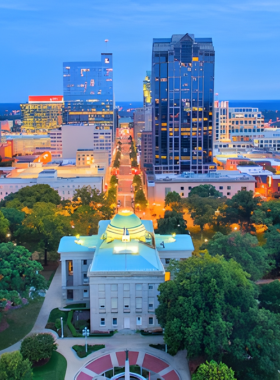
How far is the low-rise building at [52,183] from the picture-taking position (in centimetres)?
10956

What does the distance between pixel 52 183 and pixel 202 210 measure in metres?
43.4

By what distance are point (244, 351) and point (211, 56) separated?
4358 inches

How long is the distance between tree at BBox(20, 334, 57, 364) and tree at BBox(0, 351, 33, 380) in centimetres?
446

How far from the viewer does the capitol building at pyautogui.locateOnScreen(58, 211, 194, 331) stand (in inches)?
1855

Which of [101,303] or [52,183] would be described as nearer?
[101,303]

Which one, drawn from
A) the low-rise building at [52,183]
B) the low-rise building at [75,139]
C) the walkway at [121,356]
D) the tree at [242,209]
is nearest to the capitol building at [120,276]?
the walkway at [121,356]

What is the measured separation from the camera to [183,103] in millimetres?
134250

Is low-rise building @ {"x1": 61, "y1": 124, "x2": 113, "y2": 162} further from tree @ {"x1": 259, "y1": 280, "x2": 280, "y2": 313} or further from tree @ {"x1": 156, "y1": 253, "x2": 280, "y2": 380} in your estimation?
tree @ {"x1": 156, "y1": 253, "x2": 280, "y2": 380}

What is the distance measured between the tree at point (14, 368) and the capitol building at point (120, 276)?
12658 mm

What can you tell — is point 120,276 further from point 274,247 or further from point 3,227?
point 3,227

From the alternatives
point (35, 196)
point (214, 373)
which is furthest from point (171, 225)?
point (214, 373)

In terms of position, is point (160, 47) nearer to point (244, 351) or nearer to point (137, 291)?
point (137, 291)

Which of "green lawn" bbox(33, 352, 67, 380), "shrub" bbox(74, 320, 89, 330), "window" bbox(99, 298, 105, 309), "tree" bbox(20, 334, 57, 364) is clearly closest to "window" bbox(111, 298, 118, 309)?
"window" bbox(99, 298, 105, 309)

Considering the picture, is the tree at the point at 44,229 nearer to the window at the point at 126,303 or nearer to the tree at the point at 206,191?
the window at the point at 126,303
